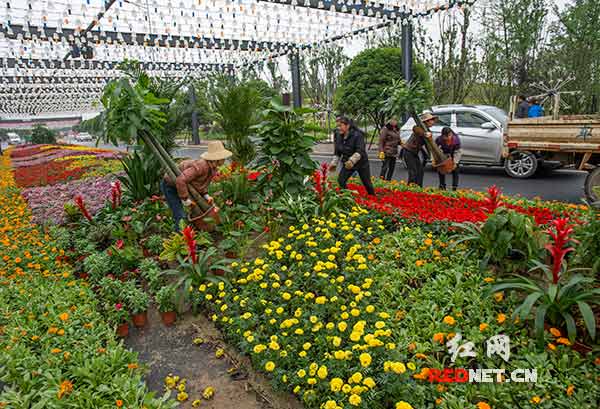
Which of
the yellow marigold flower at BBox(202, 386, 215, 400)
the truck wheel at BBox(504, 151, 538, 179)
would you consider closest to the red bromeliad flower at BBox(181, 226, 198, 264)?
the yellow marigold flower at BBox(202, 386, 215, 400)

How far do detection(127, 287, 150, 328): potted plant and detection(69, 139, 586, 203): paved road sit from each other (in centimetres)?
671

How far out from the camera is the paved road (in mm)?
7984

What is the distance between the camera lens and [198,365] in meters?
3.13

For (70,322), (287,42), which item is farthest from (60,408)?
(287,42)

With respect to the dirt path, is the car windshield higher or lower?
higher

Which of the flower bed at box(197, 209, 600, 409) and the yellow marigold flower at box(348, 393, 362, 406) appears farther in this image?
the flower bed at box(197, 209, 600, 409)

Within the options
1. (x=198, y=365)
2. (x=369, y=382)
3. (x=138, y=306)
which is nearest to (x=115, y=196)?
(x=138, y=306)

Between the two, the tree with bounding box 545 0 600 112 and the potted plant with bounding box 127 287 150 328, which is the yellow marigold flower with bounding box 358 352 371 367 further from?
the tree with bounding box 545 0 600 112

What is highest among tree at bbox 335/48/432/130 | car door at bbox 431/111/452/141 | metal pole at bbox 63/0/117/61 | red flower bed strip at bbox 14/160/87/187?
metal pole at bbox 63/0/117/61

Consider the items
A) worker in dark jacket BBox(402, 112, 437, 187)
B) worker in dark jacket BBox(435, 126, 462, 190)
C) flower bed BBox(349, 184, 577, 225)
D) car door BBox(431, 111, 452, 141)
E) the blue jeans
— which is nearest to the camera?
flower bed BBox(349, 184, 577, 225)

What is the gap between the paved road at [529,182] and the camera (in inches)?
314

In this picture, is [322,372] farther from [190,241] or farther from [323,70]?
[323,70]

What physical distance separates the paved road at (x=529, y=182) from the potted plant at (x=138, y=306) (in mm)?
6710

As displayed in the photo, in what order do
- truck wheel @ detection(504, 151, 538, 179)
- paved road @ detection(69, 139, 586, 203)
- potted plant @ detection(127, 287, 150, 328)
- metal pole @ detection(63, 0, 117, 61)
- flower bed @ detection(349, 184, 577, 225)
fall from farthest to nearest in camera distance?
1. metal pole @ detection(63, 0, 117, 61)
2. truck wheel @ detection(504, 151, 538, 179)
3. paved road @ detection(69, 139, 586, 203)
4. flower bed @ detection(349, 184, 577, 225)
5. potted plant @ detection(127, 287, 150, 328)
